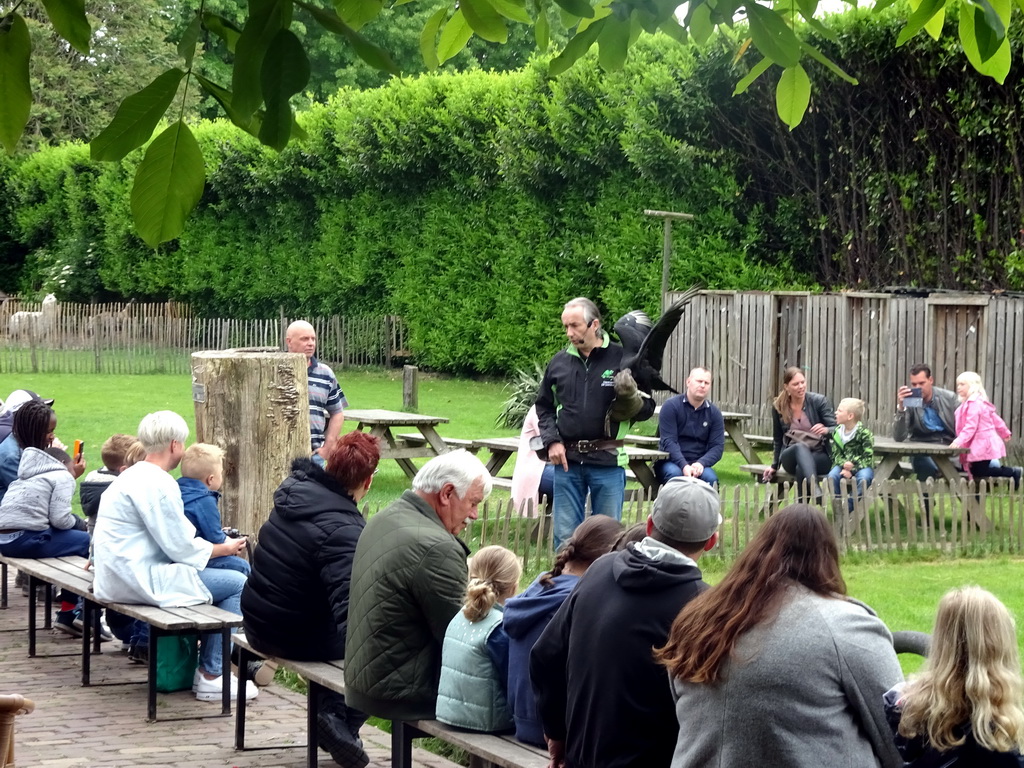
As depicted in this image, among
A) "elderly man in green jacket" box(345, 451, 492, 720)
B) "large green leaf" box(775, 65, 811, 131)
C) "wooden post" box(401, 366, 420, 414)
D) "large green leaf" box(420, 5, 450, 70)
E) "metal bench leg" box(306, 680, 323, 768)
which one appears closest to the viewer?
"large green leaf" box(775, 65, 811, 131)

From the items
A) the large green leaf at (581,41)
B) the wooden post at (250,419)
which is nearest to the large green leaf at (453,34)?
the large green leaf at (581,41)

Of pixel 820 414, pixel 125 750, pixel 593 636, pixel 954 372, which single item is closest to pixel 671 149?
pixel 954 372

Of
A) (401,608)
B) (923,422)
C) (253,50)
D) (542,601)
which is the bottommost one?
(401,608)

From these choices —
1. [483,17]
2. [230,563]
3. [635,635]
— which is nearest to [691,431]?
[230,563]

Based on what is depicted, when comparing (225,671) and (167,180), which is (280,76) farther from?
(225,671)

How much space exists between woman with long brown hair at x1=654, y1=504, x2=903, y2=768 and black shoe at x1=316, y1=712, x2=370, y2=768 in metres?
2.77

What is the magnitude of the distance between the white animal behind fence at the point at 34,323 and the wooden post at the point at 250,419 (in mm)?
24214

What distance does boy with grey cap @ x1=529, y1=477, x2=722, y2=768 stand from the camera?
157 inches

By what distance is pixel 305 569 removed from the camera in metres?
5.95

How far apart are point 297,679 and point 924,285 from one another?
13732mm

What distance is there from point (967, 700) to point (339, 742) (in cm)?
325

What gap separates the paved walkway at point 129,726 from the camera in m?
6.31

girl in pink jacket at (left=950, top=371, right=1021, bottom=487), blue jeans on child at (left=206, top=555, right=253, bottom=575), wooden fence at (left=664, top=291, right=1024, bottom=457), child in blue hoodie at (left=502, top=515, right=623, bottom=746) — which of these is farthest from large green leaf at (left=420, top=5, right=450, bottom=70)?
wooden fence at (left=664, top=291, right=1024, bottom=457)

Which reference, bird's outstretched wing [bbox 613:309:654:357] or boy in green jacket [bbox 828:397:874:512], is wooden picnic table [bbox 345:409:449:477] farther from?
boy in green jacket [bbox 828:397:874:512]
